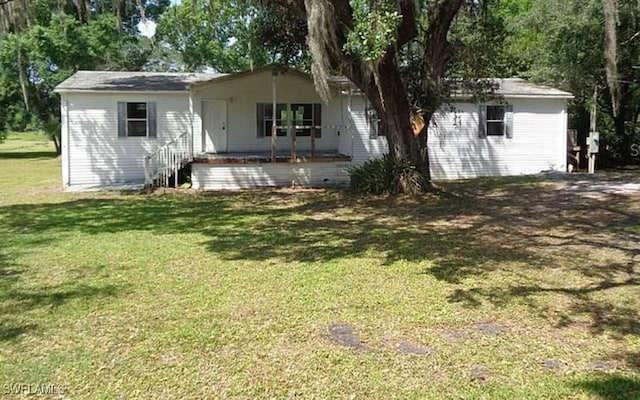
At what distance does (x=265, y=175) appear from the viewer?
650 inches

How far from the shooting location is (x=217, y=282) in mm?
6082

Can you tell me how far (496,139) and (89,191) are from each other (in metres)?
12.3

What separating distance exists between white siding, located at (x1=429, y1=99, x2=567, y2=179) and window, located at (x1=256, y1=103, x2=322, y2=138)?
3767mm

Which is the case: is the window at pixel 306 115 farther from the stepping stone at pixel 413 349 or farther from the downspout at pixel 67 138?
the stepping stone at pixel 413 349

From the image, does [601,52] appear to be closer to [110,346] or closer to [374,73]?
[374,73]

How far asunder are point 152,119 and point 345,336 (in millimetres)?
14495

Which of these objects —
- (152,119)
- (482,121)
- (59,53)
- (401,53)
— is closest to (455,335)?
(401,53)

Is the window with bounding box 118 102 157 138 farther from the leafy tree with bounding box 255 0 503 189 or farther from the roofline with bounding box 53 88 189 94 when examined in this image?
the leafy tree with bounding box 255 0 503 189

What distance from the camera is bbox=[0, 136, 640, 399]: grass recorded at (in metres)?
3.77

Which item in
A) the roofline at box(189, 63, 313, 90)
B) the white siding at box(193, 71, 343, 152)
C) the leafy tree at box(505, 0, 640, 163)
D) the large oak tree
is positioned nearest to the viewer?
the large oak tree

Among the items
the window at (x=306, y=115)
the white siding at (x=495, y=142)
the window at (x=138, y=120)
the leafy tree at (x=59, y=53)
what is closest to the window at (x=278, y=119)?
the window at (x=306, y=115)

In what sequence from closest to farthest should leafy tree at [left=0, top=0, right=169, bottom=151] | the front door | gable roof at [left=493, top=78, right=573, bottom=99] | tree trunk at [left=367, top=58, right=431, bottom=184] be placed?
tree trunk at [left=367, top=58, right=431, bottom=184] → the front door → gable roof at [left=493, top=78, right=573, bottom=99] → leafy tree at [left=0, top=0, right=169, bottom=151]

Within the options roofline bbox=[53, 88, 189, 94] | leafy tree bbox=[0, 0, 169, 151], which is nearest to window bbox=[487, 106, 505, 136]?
roofline bbox=[53, 88, 189, 94]

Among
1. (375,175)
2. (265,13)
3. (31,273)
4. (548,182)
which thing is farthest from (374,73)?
(31,273)
